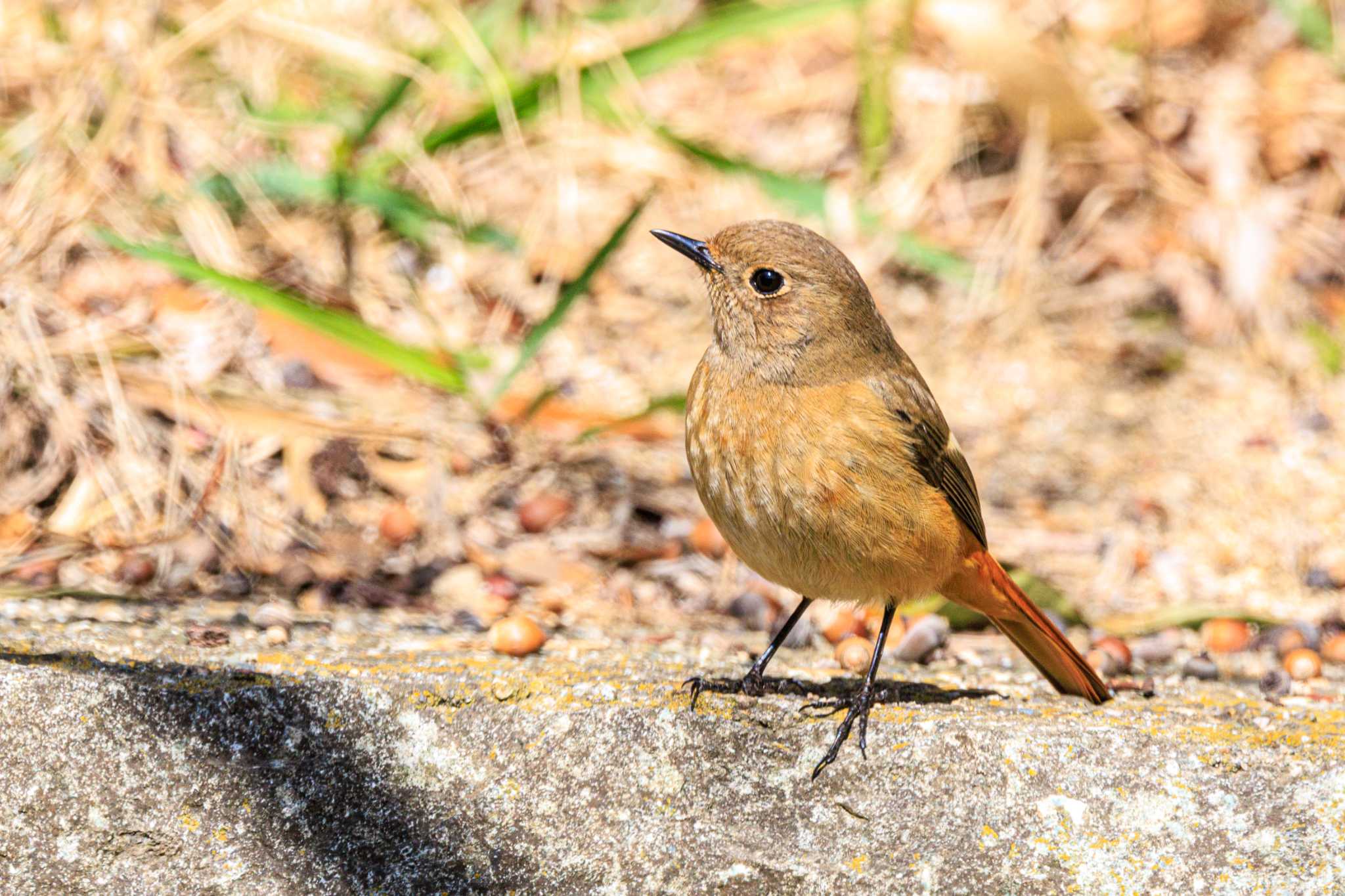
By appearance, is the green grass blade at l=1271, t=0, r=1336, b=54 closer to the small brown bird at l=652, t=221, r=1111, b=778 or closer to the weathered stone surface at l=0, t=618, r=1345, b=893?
the small brown bird at l=652, t=221, r=1111, b=778

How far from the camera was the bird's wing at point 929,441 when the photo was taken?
338 cm

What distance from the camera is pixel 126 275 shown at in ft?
17.7

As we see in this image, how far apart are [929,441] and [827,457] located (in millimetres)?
349

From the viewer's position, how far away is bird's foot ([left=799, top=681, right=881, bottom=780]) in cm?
291

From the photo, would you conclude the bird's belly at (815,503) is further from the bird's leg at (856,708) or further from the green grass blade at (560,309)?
the green grass blade at (560,309)

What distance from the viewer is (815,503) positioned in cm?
316

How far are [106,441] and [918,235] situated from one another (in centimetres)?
359

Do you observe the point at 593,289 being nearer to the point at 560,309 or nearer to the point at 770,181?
the point at 770,181

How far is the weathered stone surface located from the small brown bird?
208 mm

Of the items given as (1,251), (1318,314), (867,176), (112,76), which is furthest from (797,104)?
(1,251)

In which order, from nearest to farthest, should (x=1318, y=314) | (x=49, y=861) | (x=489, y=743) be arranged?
(x=49, y=861), (x=489, y=743), (x=1318, y=314)

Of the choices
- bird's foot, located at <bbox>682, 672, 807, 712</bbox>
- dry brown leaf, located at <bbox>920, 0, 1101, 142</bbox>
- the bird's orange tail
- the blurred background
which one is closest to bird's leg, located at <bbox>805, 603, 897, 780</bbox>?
bird's foot, located at <bbox>682, 672, 807, 712</bbox>

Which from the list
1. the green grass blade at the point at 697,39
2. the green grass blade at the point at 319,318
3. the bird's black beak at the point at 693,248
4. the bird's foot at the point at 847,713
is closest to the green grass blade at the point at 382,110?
the green grass blade at the point at 697,39

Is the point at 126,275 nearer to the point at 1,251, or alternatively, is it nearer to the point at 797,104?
the point at 1,251
